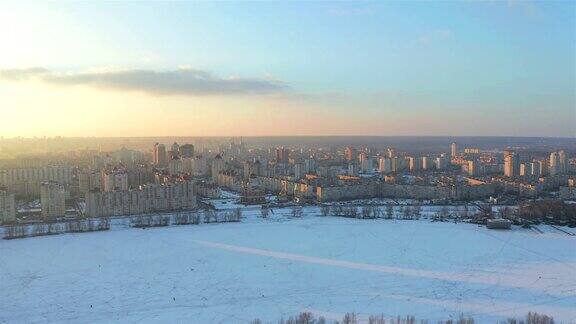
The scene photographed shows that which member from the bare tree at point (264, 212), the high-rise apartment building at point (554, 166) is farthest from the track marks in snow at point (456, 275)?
the high-rise apartment building at point (554, 166)

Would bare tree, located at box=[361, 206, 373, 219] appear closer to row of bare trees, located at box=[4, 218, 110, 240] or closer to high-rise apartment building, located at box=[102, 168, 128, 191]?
row of bare trees, located at box=[4, 218, 110, 240]

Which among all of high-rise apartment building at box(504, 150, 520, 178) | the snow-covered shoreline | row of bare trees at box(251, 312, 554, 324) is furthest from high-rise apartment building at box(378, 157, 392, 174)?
row of bare trees at box(251, 312, 554, 324)

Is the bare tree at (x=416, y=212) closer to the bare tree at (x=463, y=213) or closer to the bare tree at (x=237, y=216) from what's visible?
the bare tree at (x=463, y=213)

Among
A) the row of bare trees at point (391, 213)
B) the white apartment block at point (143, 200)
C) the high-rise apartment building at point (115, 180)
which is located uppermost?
the high-rise apartment building at point (115, 180)

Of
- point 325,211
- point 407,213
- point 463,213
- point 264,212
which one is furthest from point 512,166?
point 264,212

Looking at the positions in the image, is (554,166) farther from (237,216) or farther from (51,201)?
(51,201)

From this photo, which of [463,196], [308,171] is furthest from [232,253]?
[308,171]

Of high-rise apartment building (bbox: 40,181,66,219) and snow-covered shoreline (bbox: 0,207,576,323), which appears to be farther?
high-rise apartment building (bbox: 40,181,66,219)

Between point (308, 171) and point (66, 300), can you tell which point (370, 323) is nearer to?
point (66, 300)
